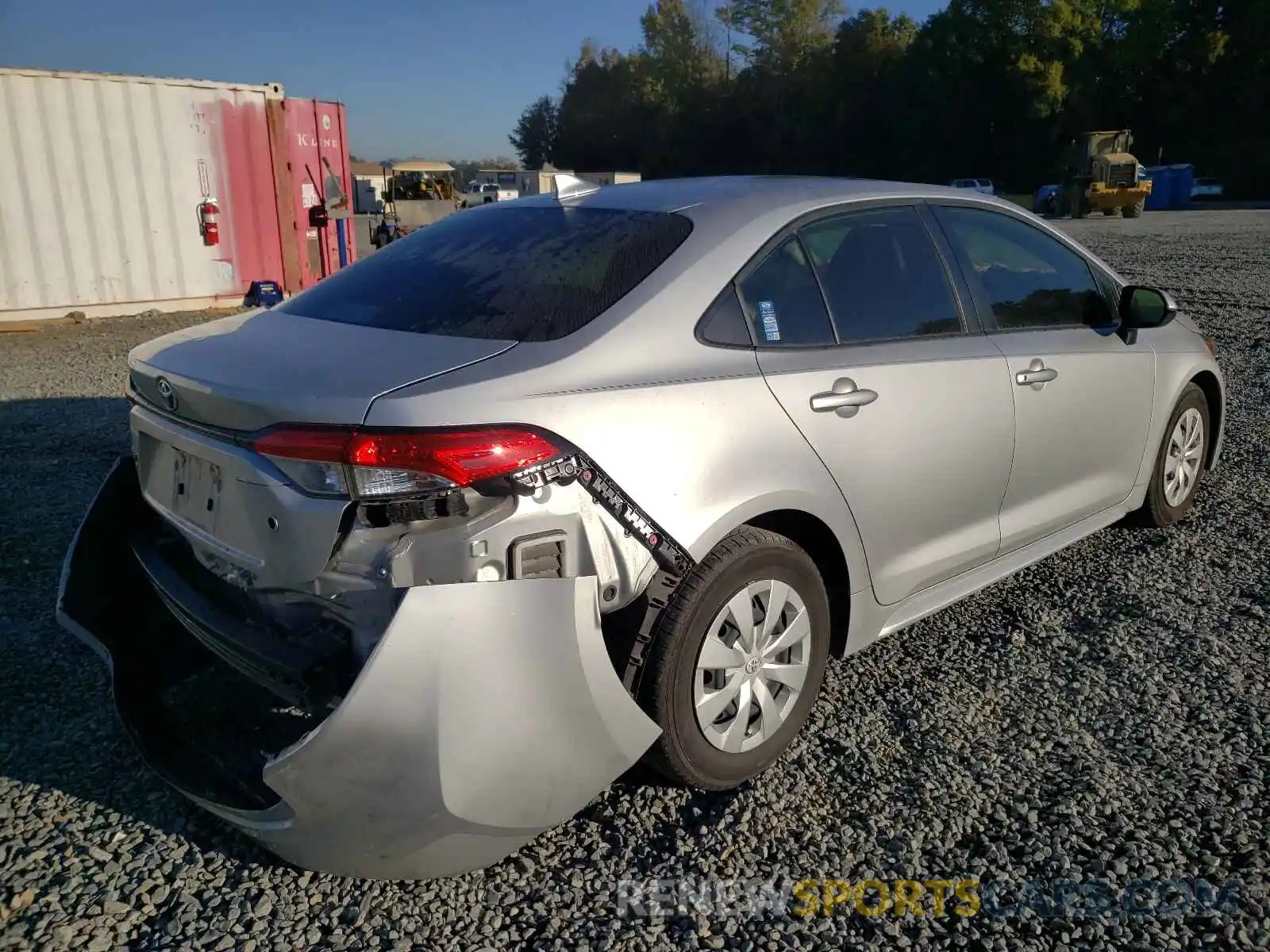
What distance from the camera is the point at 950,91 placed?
56.1 m

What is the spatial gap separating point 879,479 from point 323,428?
165 cm

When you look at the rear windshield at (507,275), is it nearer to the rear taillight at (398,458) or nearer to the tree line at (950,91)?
the rear taillight at (398,458)

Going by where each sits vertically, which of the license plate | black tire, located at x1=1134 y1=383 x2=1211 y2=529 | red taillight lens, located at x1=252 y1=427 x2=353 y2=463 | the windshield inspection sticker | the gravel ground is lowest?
the gravel ground

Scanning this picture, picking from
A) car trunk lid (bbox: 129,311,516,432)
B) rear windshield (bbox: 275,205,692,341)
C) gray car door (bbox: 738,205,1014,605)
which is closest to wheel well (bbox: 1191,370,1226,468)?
gray car door (bbox: 738,205,1014,605)

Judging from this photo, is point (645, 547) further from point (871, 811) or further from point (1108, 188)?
point (1108, 188)

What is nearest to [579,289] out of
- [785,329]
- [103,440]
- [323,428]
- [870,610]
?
[785,329]

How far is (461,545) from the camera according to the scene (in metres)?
2.11

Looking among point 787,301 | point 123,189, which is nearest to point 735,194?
point 787,301

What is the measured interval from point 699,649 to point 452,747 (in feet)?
2.36

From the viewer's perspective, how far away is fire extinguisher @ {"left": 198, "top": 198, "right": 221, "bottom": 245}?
11624mm

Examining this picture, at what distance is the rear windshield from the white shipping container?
366 inches

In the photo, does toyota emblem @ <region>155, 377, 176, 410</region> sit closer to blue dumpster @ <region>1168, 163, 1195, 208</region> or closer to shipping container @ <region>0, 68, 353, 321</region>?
shipping container @ <region>0, 68, 353, 321</region>

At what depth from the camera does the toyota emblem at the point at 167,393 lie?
8.30ft

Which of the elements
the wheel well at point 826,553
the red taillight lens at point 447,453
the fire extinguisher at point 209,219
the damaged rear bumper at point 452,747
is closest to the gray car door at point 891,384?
the wheel well at point 826,553
